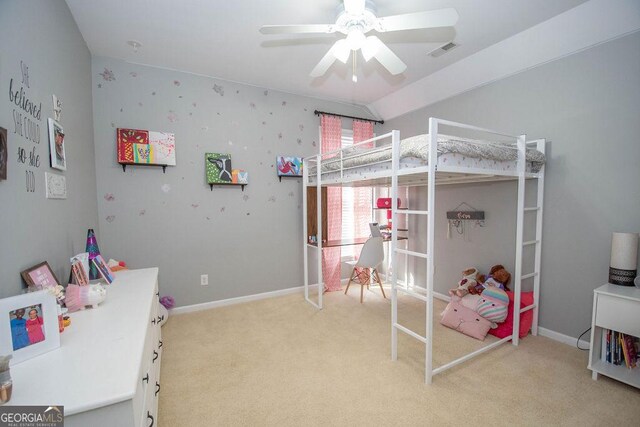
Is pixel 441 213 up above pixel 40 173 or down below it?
below

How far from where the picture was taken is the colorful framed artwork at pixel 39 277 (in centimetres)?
117

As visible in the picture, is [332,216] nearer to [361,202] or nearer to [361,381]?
[361,202]

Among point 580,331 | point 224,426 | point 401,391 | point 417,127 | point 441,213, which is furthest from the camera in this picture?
point 417,127

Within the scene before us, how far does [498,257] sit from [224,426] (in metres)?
2.71

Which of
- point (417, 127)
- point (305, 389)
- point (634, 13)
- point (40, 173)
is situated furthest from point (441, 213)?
point (40, 173)

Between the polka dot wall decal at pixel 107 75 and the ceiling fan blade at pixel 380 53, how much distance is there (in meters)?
2.40

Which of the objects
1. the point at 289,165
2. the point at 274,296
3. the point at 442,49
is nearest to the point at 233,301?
the point at 274,296

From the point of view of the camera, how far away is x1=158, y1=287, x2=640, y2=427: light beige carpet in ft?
5.24

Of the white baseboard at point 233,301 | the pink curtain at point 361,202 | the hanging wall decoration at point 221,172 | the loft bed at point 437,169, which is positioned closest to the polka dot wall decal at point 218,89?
the hanging wall decoration at point 221,172

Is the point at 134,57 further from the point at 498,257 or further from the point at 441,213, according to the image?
the point at 498,257

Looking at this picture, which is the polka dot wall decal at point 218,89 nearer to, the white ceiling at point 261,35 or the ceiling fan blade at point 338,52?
the white ceiling at point 261,35

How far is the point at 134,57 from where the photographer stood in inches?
104

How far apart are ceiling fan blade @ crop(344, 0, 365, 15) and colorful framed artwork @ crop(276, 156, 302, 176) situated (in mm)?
2040

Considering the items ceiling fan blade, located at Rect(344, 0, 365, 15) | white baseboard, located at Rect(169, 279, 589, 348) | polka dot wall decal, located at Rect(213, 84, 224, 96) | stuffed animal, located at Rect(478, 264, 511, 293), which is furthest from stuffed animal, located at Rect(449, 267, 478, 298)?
polka dot wall decal, located at Rect(213, 84, 224, 96)
